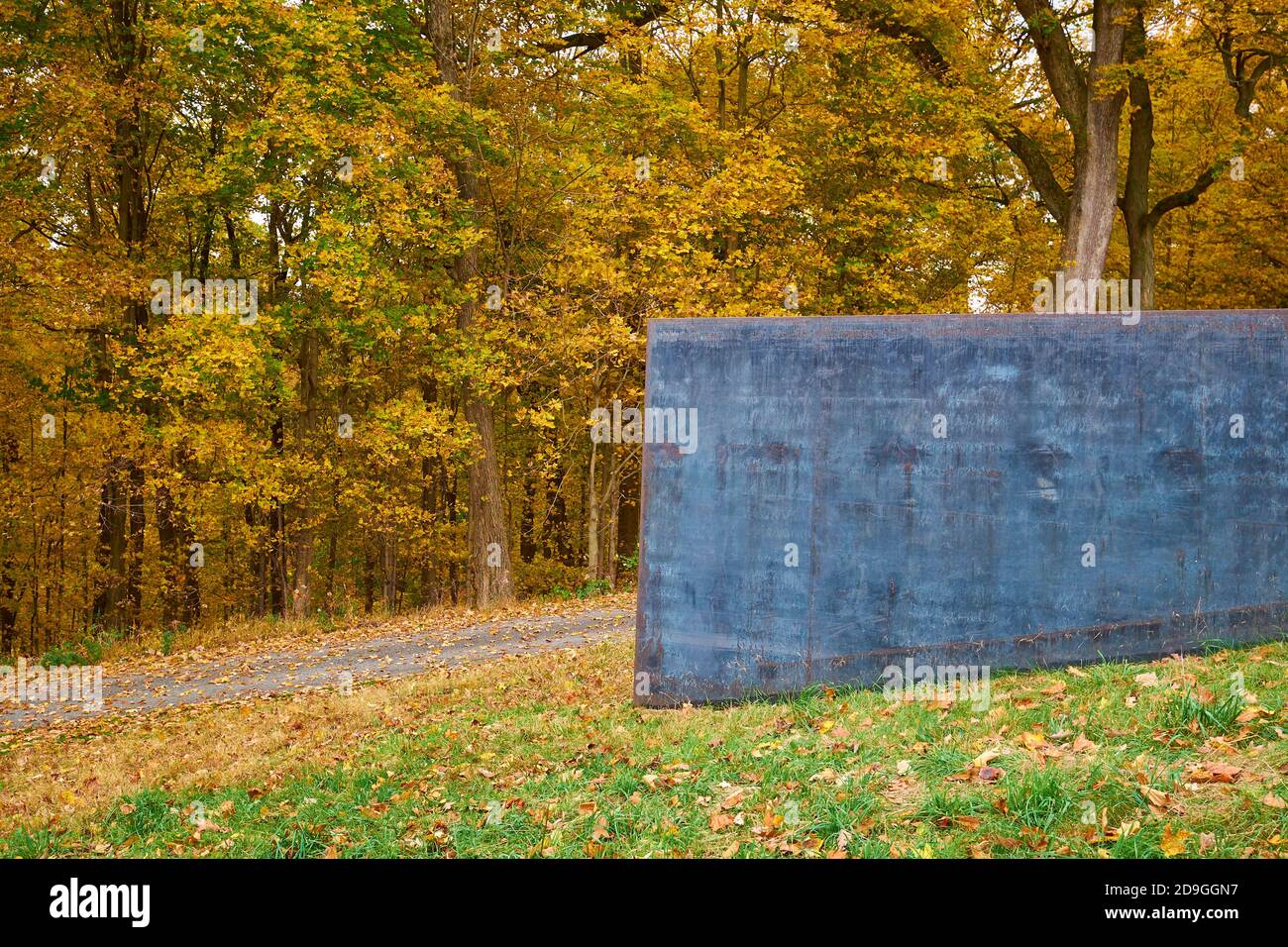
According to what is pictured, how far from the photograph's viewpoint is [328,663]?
1395 cm

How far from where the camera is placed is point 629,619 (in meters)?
15.2

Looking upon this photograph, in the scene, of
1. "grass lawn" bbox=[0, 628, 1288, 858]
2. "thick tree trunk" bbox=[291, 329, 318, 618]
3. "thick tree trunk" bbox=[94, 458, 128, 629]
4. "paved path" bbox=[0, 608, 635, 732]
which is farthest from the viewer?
"thick tree trunk" bbox=[291, 329, 318, 618]

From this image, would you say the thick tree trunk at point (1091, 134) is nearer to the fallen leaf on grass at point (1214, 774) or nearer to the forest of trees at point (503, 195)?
the forest of trees at point (503, 195)

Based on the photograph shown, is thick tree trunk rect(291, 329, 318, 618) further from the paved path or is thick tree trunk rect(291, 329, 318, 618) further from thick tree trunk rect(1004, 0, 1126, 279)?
thick tree trunk rect(1004, 0, 1126, 279)

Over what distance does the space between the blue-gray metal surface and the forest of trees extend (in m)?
9.17

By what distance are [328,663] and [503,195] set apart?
1056 cm

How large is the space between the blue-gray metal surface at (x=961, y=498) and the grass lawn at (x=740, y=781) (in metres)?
0.51

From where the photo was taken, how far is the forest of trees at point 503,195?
16.7 m

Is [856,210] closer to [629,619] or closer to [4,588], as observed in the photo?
[629,619]

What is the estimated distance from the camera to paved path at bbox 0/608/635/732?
1251 cm

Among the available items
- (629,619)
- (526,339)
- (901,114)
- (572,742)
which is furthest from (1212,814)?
(901,114)

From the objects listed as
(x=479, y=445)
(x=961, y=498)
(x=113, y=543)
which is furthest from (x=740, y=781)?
(x=113, y=543)

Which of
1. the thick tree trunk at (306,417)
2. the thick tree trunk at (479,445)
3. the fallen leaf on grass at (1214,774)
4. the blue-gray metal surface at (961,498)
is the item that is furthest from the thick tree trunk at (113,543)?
the fallen leaf on grass at (1214,774)

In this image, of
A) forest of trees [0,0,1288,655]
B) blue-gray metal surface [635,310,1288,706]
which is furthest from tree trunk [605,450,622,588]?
blue-gray metal surface [635,310,1288,706]
